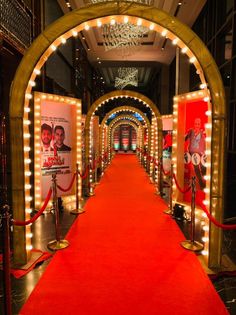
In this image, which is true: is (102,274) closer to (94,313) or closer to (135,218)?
(94,313)

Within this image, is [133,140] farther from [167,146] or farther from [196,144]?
[196,144]

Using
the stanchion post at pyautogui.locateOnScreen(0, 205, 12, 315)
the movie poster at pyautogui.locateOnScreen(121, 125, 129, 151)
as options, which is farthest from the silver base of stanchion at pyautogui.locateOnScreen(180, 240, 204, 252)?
the movie poster at pyautogui.locateOnScreen(121, 125, 129, 151)

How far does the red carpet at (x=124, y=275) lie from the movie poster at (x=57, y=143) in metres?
1.57

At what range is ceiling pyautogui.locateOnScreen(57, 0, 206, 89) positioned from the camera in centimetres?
855

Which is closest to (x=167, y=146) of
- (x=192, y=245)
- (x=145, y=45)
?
(x=145, y=45)

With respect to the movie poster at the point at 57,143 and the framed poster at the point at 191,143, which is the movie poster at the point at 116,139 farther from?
the framed poster at the point at 191,143

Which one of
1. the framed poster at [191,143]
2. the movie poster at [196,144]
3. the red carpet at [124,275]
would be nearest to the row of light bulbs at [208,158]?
the framed poster at [191,143]

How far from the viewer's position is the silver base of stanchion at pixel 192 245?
4.30 m

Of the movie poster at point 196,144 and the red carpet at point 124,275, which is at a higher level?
the movie poster at point 196,144

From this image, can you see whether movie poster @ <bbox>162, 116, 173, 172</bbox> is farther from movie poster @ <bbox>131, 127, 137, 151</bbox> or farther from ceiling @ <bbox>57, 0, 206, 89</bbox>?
movie poster @ <bbox>131, 127, 137, 151</bbox>

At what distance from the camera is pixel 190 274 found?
140 inches

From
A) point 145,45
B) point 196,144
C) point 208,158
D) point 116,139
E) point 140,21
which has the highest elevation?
point 145,45

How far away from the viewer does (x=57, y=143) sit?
21.9 ft

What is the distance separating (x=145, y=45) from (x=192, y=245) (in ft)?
33.6
